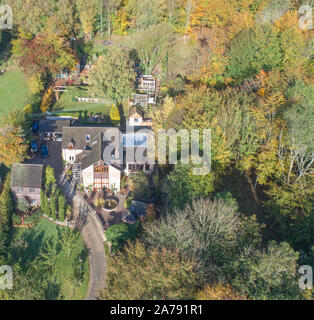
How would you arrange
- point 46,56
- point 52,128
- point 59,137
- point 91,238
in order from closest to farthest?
1. point 91,238
2. point 52,128
3. point 59,137
4. point 46,56

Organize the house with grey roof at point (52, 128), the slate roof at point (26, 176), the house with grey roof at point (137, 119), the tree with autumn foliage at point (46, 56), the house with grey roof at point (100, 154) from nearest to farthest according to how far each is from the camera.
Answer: the slate roof at point (26, 176)
the house with grey roof at point (100, 154)
the house with grey roof at point (52, 128)
the house with grey roof at point (137, 119)
the tree with autumn foliage at point (46, 56)

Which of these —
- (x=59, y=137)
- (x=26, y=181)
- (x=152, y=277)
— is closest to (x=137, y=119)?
(x=59, y=137)

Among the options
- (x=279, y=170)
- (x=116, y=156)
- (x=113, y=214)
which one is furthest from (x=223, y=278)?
(x=116, y=156)

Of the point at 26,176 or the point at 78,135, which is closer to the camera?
the point at 26,176

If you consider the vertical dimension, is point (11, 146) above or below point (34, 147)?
above

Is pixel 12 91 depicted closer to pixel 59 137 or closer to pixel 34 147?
pixel 59 137

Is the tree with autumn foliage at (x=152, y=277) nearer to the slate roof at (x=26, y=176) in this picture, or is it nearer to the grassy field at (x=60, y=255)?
the grassy field at (x=60, y=255)

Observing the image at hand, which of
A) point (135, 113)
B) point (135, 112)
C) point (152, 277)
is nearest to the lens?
point (152, 277)

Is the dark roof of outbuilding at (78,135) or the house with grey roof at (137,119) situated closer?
the dark roof of outbuilding at (78,135)

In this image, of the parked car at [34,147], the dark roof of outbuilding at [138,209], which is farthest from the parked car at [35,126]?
the dark roof of outbuilding at [138,209]
